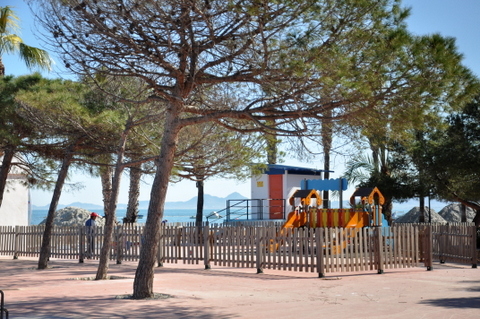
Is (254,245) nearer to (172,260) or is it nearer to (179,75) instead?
(172,260)

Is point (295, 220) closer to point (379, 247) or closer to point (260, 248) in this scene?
point (260, 248)

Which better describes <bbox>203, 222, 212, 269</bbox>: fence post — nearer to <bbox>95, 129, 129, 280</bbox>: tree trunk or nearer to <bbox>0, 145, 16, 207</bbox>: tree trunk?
<bbox>95, 129, 129, 280</bbox>: tree trunk

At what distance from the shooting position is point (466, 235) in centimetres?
1836

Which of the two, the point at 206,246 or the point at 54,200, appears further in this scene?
the point at 206,246

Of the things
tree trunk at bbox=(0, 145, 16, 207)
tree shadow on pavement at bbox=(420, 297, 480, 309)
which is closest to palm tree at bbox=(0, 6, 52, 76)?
tree trunk at bbox=(0, 145, 16, 207)

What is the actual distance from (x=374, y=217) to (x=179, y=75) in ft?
38.0

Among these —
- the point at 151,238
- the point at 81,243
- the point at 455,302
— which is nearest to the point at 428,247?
the point at 455,302

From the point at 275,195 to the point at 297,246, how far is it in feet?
61.4

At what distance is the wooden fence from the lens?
51.9 feet

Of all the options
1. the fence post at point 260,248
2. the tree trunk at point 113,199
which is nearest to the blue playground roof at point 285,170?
the fence post at point 260,248

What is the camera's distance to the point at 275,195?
35.0m

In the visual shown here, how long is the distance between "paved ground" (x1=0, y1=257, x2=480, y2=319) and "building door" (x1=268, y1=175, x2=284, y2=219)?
16958mm

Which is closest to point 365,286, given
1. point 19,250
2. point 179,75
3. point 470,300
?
point 470,300

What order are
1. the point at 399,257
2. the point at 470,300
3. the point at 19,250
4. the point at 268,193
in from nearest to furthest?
the point at 470,300 → the point at 399,257 → the point at 19,250 → the point at 268,193
